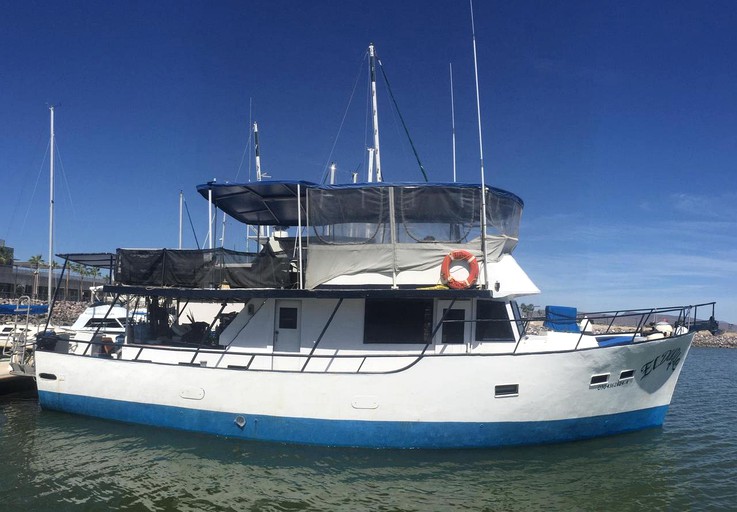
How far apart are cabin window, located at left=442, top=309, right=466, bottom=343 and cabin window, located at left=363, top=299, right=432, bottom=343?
31cm

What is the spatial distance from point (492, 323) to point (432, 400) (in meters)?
2.09

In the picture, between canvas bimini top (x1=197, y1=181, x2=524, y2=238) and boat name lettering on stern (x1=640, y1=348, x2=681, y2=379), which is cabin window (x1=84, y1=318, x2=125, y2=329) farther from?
boat name lettering on stern (x1=640, y1=348, x2=681, y2=379)

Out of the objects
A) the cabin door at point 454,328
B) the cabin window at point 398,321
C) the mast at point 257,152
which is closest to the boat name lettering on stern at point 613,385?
the cabin door at point 454,328

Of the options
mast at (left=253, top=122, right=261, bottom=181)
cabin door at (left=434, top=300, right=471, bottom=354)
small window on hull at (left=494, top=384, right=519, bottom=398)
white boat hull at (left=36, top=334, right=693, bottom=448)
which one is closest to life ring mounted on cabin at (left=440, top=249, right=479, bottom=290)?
cabin door at (left=434, top=300, right=471, bottom=354)

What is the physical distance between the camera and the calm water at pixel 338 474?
23.9ft

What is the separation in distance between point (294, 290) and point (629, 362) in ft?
21.2

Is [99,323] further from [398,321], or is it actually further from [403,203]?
[403,203]

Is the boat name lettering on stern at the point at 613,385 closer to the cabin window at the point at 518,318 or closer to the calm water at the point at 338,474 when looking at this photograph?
the calm water at the point at 338,474

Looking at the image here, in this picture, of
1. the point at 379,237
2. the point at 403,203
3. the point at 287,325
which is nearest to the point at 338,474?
the point at 287,325

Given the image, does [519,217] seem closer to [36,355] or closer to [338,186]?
[338,186]

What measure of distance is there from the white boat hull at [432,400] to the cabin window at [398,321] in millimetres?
1052

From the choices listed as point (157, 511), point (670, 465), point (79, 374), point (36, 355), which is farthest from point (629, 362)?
point (36, 355)

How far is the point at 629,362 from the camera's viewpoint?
948 cm

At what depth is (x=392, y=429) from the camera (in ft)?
29.7
